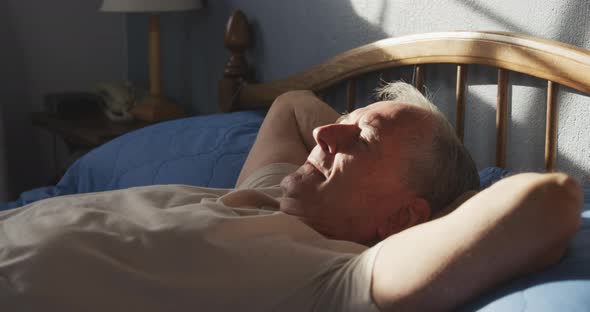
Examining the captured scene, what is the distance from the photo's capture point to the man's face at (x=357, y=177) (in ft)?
3.67

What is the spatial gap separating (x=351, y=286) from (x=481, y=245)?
0.64ft

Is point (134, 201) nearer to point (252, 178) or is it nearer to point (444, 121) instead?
point (252, 178)

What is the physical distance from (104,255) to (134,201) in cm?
21

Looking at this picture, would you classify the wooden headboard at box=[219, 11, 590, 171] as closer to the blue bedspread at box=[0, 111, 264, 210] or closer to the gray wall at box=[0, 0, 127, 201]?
the blue bedspread at box=[0, 111, 264, 210]

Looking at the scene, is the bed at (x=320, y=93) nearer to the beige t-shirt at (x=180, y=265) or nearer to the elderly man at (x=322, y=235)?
the elderly man at (x=322, y=235)

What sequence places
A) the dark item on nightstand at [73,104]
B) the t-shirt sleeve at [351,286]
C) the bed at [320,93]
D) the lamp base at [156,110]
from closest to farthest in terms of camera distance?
the t-shirt sleeve at [351,286] → the bed at [320,93] → the lamp base at [156,110] → the dark item on nightstand at [73,104]

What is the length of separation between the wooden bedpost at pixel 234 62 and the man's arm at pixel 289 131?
1.77ft

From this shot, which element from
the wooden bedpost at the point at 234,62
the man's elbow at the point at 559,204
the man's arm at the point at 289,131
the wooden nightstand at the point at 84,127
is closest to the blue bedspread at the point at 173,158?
the man's arm at the point at 289,131

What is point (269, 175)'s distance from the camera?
145 centimetres

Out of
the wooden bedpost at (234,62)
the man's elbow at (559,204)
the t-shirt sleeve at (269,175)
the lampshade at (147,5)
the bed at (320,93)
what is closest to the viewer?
the man's elbow at (559,204)

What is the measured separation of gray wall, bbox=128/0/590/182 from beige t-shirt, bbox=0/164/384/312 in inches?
21.9

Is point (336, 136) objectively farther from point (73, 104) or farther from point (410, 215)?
point (73, 104)

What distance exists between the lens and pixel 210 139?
6.03ft

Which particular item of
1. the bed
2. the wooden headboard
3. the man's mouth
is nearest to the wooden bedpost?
the bed
